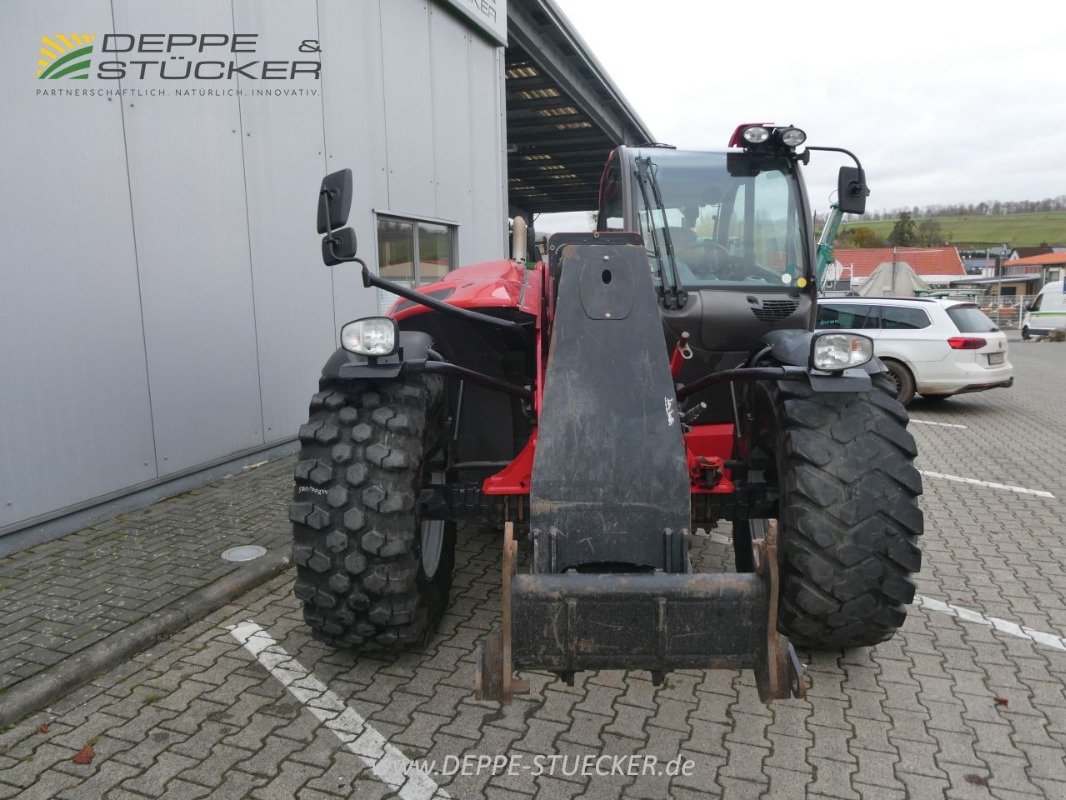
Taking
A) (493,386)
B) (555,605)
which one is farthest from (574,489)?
(493,386)

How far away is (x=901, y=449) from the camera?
10.5ft

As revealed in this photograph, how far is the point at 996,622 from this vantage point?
4.21 meters

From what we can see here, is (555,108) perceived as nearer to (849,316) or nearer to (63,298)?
(849,316)

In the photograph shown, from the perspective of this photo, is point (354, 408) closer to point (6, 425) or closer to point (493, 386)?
point (493, 386)

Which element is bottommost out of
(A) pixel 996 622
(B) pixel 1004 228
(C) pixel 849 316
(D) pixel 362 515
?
(A) pixel 996 622

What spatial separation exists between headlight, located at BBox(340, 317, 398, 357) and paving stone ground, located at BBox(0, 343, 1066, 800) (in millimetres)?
1450

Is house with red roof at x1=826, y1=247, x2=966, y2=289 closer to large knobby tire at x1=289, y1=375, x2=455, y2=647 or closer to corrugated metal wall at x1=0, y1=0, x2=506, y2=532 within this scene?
corrugated metal wall at x1=0, y1=0, x2=506, y2=532

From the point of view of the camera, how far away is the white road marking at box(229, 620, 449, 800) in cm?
283

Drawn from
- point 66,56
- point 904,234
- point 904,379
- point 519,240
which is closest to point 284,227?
point 66,56

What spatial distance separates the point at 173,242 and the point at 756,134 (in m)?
4.46

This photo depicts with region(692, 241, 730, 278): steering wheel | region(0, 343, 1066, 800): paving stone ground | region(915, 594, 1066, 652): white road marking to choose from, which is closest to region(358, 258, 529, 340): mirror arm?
region(692, 241, 730, 278): steering wheel

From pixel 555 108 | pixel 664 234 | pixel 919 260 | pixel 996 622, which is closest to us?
pixel 996 622

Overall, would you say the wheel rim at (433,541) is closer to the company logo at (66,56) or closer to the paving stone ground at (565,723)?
the paving stone ground at (565,723)

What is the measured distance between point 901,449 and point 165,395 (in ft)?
17.3
